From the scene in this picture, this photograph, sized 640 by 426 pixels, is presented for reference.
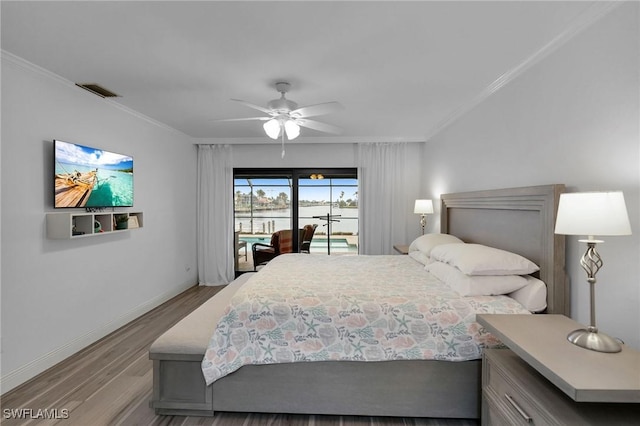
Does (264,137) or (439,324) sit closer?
(439,324)

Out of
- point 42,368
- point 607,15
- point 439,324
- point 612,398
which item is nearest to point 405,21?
point 607,15

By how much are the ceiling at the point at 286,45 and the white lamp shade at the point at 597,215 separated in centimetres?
113

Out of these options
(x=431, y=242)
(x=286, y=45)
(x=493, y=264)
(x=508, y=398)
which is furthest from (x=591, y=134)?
(x=286, y=45)

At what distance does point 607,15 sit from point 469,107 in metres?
1.65

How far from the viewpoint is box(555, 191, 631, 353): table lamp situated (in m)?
1.28

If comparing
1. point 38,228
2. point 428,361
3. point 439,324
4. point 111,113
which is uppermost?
point 111,113

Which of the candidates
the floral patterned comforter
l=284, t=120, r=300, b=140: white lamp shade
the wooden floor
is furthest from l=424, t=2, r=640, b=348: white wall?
l=284, t=120, r=300, b=140: white lamp shade

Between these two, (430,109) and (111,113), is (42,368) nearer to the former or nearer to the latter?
(111,113)

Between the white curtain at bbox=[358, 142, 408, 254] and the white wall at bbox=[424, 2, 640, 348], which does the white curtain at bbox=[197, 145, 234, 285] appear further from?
the white wall at bbox=[424, 2, 640, 348]

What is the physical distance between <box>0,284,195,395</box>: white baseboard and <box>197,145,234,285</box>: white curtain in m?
1.23

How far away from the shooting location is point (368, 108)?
347cm

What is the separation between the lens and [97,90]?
9.50ft

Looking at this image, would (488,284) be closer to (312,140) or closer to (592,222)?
(592,222)

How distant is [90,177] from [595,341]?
381 cm
